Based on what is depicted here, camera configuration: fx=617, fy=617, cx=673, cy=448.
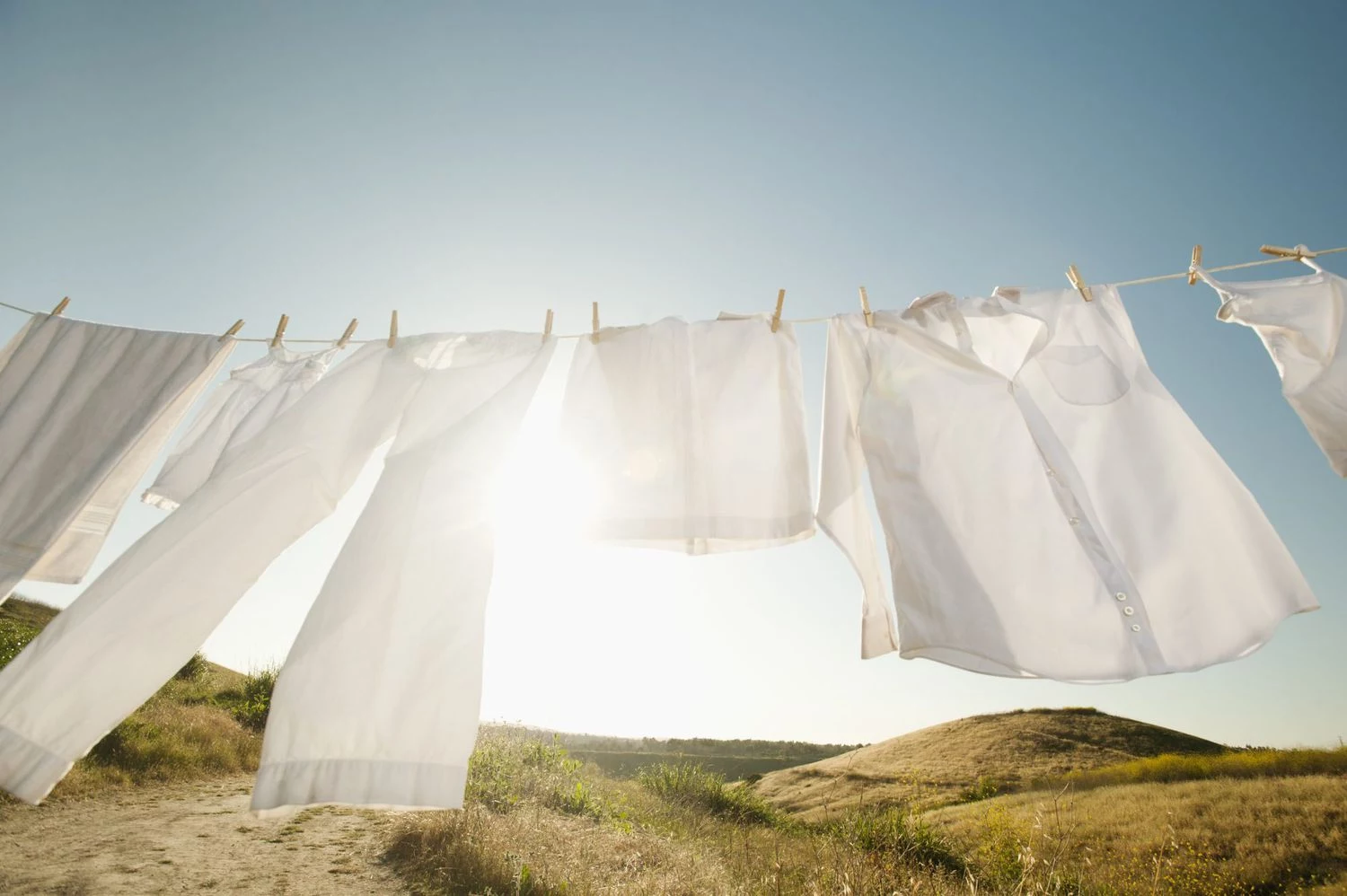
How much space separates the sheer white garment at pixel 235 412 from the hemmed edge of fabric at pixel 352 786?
67.5 inches

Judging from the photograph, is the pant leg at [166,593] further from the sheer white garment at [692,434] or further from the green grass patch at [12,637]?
the green grass patch at [12,637]

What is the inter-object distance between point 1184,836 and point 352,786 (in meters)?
13.1

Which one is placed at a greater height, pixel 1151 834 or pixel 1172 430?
pixel 1172 430

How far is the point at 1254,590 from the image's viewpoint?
1756 millimetres

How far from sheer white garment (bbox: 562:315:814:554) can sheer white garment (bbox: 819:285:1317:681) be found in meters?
0.17

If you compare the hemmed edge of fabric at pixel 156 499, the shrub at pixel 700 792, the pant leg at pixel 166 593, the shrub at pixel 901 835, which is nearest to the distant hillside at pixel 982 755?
the shrub at pixel 700 792

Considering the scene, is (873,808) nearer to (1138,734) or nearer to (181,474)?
(181,474)

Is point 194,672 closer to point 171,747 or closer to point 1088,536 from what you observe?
point 171,747

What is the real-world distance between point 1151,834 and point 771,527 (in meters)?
11.6

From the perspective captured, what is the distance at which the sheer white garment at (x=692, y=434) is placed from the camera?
206 centimetres

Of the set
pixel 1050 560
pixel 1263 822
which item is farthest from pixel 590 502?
pixel 1263 822

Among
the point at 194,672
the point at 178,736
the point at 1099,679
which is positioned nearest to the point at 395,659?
the point at 1099,679

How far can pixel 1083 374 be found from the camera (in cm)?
215

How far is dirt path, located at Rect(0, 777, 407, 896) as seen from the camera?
A: 4344mm
